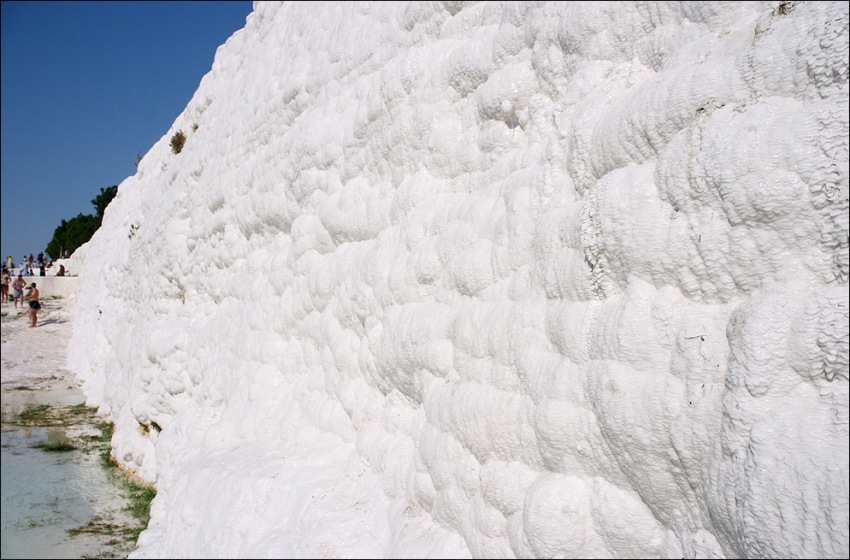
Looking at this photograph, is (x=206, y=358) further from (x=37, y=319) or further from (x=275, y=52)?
(x=37, y=319)

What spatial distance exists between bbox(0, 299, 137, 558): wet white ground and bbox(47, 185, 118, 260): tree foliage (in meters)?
26.6

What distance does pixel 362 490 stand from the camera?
3.25m

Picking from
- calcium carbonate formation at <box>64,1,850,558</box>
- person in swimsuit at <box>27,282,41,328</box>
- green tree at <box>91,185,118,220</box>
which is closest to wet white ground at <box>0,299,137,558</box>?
A: calcium carbonate formation at <box>64,1,850,558</box>

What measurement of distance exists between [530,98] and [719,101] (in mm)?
1094

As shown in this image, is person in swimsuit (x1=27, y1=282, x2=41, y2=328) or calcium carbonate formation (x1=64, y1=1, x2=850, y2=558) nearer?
calcium carbonate formation (x1=64, y1=1, x2=850, y2=558)

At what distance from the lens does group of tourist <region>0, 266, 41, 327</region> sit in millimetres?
13984

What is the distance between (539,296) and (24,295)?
18.1 meters

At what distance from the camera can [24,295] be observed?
1627 cm

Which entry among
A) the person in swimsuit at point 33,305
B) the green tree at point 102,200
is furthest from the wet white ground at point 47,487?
the green tree at point 102,200

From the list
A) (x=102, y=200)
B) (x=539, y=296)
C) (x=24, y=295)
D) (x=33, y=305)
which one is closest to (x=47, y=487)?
(x=539, y=296)

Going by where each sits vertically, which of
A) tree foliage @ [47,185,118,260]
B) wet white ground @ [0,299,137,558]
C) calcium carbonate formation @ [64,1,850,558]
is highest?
tree foliage @ [47,185,118,260]

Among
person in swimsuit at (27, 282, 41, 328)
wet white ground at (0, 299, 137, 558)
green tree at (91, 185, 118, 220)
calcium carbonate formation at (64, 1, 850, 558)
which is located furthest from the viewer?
green tree at (91, 185, 118, 220)

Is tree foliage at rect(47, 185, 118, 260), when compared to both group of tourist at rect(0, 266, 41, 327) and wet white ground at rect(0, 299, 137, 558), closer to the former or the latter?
group of tourist at rect(0, 266, 41, 327)

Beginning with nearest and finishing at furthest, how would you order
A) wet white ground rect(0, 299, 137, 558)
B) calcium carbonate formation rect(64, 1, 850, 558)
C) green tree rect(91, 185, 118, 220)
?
calcium carbonate formation rect(64, 1, 850, 558) < wet white ground rect(0, 299, 137, 558) < green tree rect(91, 185, 118, 220)
